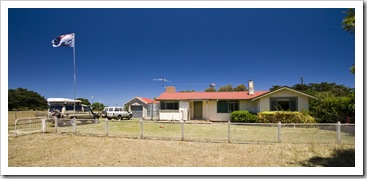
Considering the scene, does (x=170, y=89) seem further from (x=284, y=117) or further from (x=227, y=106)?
(x=284, y=117)

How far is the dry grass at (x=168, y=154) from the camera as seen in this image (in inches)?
278

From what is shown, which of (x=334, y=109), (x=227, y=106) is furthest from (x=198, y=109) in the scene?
(x=334, y=109)

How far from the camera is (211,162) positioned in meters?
7.10

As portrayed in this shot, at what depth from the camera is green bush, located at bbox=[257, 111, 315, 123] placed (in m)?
17.6

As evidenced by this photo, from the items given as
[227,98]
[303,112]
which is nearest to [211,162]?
[303,112]

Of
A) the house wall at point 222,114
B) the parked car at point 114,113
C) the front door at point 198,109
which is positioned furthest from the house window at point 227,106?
the parked car at point 114,113

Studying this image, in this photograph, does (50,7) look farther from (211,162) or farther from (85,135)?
(85,135)

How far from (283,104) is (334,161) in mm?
12981

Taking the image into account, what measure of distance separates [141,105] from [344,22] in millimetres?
25486

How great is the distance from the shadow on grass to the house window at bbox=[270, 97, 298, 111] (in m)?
11.7

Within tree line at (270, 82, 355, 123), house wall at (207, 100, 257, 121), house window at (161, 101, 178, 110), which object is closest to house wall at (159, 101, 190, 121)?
house window at (161, 101, 178, 110)

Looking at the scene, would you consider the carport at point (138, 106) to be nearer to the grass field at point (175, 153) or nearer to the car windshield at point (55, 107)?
the car windshield at point (55, 107)

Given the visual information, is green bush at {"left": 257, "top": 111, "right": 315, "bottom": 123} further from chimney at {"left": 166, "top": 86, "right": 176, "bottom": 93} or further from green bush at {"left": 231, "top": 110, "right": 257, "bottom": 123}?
chimney at {"left": 166, "top": 86, "right": 176, "bottom": 93}

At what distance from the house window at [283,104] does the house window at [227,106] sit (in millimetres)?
3426
